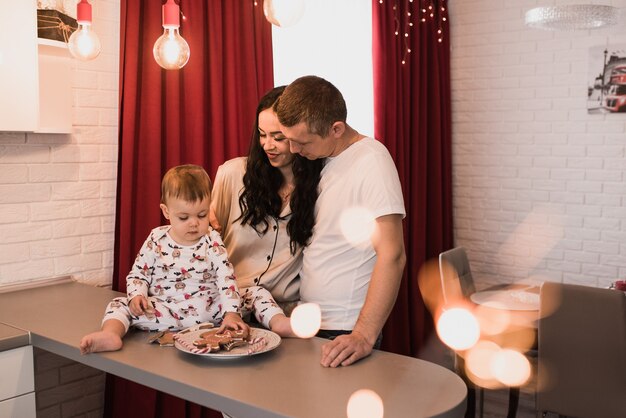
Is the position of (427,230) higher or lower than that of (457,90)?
lower

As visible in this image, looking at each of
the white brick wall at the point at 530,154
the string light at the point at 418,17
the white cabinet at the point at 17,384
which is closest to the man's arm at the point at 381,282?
the white cabinet at the point at 17,384

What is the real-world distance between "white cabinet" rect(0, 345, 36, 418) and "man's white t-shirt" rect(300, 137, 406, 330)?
855 millimetres

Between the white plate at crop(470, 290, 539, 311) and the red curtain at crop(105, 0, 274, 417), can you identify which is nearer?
the red curtain at crop(105, 0, 274, 417)

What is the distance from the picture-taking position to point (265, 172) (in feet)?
7.62

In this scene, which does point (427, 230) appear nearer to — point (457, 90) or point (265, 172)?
point (457, 90)

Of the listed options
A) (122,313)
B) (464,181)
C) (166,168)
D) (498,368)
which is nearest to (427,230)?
(464,181)

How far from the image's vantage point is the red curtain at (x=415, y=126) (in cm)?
429

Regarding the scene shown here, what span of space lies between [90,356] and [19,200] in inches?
36.9

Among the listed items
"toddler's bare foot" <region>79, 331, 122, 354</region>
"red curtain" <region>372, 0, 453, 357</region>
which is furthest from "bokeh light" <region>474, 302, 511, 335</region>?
"toddler's bare foot" <region>79, 331, 122, 354</region>

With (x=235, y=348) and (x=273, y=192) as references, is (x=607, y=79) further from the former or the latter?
(x=235, y=348)

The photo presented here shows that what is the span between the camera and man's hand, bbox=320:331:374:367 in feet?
5.64

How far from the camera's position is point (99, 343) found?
1.80 m

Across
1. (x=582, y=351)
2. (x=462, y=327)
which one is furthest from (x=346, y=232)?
(x=462, y=327)

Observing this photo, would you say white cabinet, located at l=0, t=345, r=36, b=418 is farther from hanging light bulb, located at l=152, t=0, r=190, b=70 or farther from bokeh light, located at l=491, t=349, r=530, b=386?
bokeh light, located at l=491, t=349, r=530, b=386
